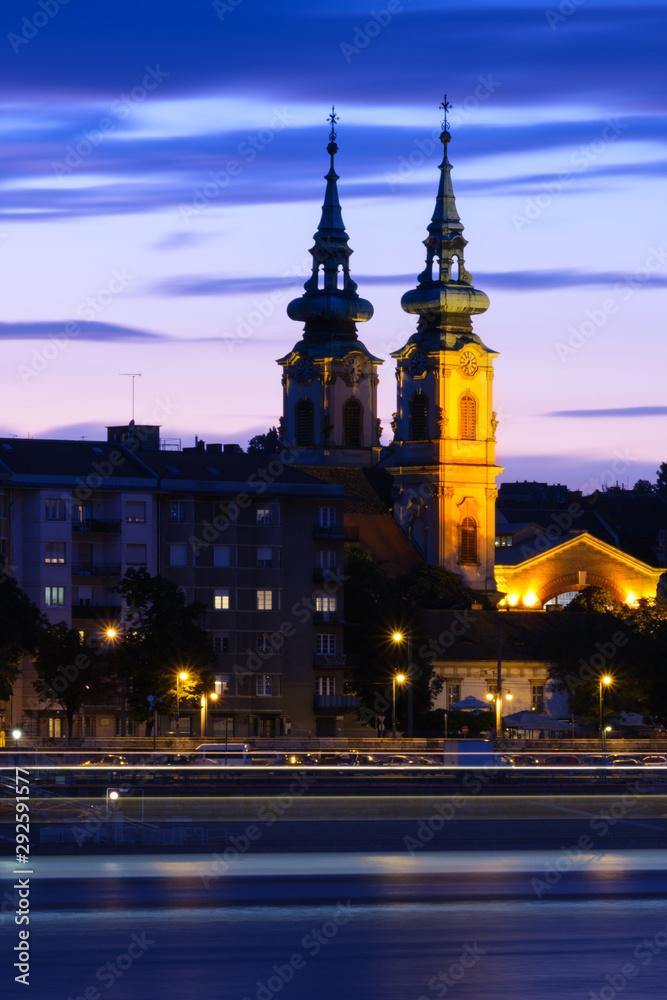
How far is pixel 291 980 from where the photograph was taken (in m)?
42.0

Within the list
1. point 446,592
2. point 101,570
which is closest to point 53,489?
point 101,570

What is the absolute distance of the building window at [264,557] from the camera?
124m

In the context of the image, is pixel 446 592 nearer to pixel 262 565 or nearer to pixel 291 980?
pixel 262 565

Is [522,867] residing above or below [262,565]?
below

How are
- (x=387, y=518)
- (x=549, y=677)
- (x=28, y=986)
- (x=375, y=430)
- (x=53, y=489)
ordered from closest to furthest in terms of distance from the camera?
(x=28, y=986), (x=53, y=489), (x=549, y=677), (x=387, y=518), (x=375, y=430)

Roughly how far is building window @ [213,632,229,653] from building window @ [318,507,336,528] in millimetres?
9000

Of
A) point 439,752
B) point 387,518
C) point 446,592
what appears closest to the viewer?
point 439,752

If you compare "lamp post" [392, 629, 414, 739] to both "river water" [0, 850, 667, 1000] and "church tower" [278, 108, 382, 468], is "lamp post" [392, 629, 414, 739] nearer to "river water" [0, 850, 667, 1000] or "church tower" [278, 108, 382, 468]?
"river water" [0, 850, 667, 1000]

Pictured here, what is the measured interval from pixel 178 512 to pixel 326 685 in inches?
490

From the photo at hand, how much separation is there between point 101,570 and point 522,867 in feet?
194

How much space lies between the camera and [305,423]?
19825 cm

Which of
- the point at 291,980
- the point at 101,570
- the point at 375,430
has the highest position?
the point at 375,430

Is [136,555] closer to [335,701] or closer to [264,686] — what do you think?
[264,686]

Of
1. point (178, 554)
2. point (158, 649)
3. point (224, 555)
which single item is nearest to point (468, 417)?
point (224, 555)
